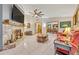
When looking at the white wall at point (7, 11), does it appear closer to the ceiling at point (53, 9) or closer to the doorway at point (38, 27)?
the ceiling at point (53, 9)

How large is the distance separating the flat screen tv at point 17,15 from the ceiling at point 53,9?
0.07 m

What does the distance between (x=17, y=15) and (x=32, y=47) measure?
52cm

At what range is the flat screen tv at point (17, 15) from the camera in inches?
83.6

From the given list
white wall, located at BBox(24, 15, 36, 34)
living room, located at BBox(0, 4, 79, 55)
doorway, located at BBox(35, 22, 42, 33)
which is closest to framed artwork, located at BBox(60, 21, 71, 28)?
living room, located at BBox(0, 4, 79, 55)

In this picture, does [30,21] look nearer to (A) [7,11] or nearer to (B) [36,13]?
(B) [36,13]

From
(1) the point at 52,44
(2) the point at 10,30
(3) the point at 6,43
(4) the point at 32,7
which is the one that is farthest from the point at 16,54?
(4) the point at 32,7

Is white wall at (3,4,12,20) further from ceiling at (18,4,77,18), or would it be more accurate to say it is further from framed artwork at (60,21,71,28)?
framed artwork at (60,21,71,28)

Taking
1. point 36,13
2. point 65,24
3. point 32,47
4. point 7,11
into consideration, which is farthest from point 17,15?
point 65,24

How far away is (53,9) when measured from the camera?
2176 mm

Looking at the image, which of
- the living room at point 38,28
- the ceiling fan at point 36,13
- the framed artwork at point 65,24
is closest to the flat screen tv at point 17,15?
the living room at point 38,28

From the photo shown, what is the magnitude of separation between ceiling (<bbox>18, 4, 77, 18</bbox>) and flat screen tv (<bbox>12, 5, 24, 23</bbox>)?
75mm

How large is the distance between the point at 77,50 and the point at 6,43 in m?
1.04

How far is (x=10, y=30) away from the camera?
212 centimetres

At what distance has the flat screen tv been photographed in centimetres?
212
